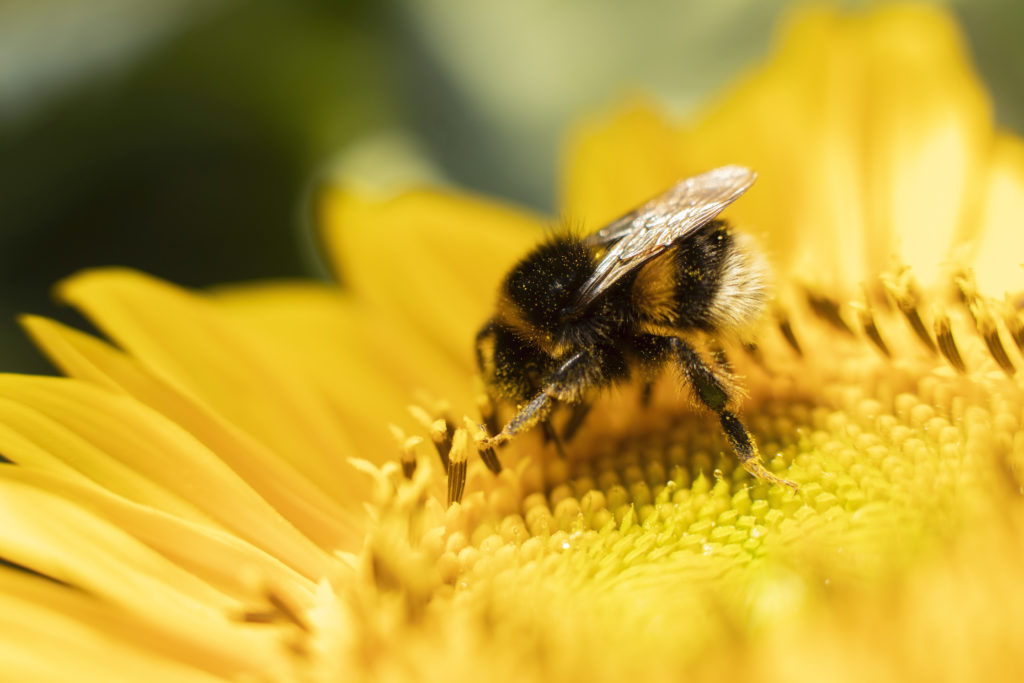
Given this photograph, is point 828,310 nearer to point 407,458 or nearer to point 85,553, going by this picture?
point 407,458

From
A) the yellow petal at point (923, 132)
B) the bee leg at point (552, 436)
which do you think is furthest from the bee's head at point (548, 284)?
the yellow petal at point (923, 132)

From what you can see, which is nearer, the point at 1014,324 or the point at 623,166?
the point at 1014,324

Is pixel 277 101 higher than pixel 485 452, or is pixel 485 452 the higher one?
pixel 277 101

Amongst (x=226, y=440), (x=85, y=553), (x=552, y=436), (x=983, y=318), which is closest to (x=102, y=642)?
(x=85, y=553)

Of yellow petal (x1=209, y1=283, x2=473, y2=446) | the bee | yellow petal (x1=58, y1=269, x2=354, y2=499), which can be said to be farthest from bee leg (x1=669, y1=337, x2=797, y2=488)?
yellow petal (x1=58, y1=269, x2=354, y2=499)

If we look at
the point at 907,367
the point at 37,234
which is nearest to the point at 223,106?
the point at 37,234

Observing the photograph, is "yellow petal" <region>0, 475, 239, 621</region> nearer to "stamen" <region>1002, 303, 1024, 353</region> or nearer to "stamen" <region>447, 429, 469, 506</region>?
"stamen" <region>447, 429, 469, 506</region>
